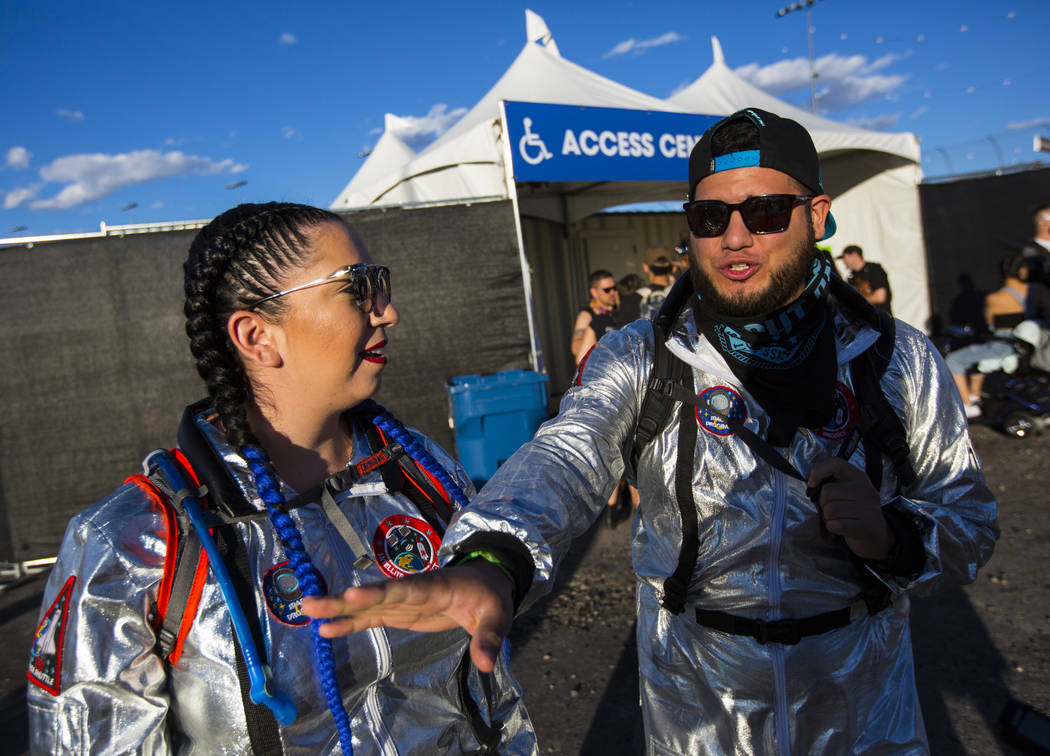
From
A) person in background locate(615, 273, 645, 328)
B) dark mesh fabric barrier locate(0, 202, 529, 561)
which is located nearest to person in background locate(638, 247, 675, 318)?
person in background locate(615, 273, 645, 328)

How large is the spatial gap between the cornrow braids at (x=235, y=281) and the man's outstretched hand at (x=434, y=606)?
618 mm

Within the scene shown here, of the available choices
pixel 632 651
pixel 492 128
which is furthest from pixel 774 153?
pixel 492 128

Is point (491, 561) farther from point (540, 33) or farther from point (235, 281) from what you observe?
point (540, 33)

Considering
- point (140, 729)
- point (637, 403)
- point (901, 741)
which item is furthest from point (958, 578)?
point (140, 729)

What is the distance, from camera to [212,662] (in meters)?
1.29

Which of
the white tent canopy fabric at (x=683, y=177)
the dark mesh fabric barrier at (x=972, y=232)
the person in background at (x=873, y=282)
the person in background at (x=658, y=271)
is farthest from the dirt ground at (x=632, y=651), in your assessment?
the dark mesh fabric barrier at (x=972, y=232)

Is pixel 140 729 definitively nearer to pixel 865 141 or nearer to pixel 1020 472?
pixel 1020 472

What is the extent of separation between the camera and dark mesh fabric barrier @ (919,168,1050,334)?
935 cm

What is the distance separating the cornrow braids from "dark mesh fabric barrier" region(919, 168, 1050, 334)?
1045 cm

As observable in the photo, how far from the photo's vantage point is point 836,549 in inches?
60.6

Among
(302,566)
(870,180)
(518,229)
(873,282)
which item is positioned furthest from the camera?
(870,180)

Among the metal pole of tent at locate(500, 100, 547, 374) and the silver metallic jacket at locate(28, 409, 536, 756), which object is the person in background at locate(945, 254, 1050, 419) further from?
the silver metallic jacket at locate(28, 409, 536, 756)

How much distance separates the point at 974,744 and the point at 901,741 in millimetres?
1718

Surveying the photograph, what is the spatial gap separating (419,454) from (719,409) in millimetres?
742
